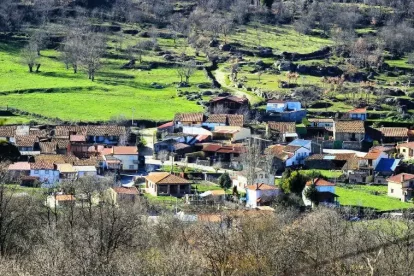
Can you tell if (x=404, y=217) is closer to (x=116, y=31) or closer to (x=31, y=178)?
(x=31, y=178)

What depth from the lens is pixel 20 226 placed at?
29094mm

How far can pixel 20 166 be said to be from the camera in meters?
43.7

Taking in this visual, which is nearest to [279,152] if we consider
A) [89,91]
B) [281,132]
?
[281,132]

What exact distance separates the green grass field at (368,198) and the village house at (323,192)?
448mm

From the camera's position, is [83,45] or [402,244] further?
[83,45]

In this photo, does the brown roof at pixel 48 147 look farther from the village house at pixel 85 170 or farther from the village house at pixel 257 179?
the village house at pixel 257 179

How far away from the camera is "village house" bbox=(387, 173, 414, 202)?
43.6m

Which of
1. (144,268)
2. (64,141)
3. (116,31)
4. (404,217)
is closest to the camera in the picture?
(144,268)

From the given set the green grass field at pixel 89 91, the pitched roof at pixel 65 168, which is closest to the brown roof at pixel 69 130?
the green grass field at pixel 89 91

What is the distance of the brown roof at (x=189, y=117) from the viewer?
181ft

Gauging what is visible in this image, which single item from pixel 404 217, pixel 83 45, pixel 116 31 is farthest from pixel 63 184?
pixel 116 31

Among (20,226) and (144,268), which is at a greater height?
(144,268)

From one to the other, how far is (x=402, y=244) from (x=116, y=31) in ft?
199

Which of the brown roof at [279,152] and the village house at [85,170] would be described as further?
the brown roof at [279,152]
